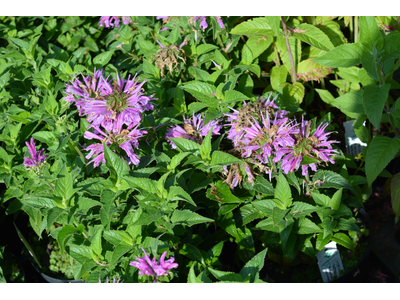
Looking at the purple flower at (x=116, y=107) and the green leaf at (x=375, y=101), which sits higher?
the green leaf at (x=375, y=101)

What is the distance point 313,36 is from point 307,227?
43.0 inches

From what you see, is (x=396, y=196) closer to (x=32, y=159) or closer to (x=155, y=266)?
(x=155, y=266)

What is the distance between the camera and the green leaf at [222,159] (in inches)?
49.4

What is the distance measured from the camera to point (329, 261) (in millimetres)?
1568

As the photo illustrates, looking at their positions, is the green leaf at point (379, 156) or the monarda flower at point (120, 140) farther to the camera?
the green leaf at point (379, 156)

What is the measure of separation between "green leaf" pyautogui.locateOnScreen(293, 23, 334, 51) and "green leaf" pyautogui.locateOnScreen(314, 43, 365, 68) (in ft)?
1.46

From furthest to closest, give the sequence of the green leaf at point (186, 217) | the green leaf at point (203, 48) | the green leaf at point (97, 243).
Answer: the green leaf at point (203, 48) → the green leaf at point (97, 243) → the green leaf at point (186, 217)

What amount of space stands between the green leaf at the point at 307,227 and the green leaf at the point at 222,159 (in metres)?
0.42

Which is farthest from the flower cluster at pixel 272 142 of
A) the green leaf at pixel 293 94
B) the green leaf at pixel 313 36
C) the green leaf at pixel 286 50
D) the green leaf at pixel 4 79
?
the green leaf at pixel 4 79

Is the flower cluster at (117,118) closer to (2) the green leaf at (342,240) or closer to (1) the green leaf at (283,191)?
(1) the green leaf at (283,191)

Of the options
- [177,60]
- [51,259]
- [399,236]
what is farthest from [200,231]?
[399,236]

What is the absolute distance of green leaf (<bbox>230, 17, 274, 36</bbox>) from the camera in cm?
203

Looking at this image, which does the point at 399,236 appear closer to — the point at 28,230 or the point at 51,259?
the point at 51,259

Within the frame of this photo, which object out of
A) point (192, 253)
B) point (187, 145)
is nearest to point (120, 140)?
point (187, 145)
